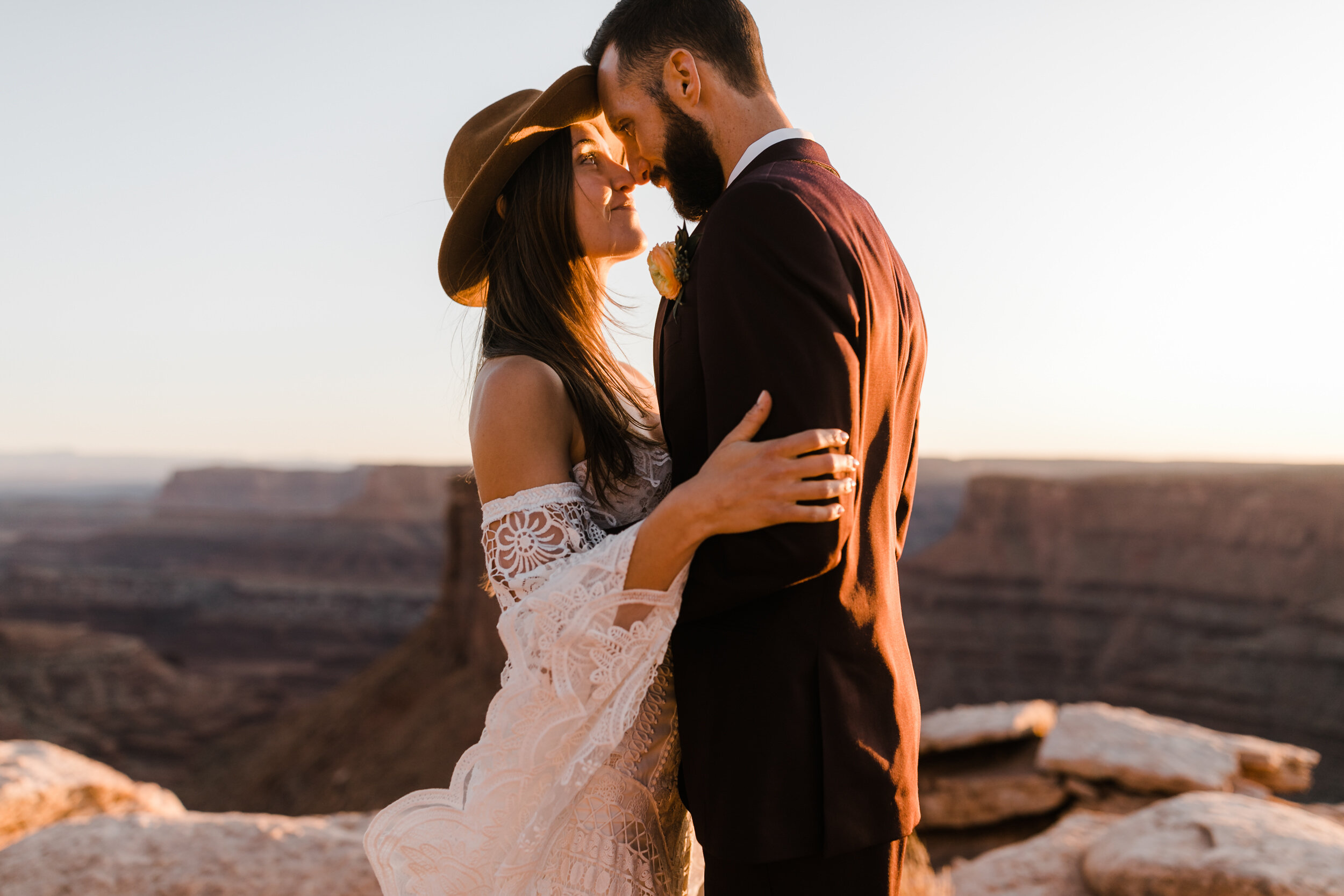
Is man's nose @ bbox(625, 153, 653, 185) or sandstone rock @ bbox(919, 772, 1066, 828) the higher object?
man's nose @ bbox(625, 153, 653, 185)

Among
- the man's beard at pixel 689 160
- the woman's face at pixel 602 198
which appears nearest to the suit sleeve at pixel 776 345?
the man's beard at pixel 689 160

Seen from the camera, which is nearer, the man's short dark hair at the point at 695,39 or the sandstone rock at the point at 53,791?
the man's short dark hair at the point at 695,39

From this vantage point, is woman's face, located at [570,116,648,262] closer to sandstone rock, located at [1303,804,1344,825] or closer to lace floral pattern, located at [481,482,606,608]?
lace floral pattern, located at [481,482,606,608]

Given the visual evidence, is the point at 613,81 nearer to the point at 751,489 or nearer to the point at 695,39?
the point at 695,39

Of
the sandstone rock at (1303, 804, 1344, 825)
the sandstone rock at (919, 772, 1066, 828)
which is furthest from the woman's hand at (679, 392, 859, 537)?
the sandstone rock at (919, 772, 1066, 828)

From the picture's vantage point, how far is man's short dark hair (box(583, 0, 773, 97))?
1391 millimetres

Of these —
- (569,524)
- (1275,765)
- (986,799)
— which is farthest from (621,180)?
(986,799)

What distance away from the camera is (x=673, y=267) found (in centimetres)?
135

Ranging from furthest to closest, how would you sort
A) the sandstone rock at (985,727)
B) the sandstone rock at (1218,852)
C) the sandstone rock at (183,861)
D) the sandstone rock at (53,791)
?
the sandstone rock at (985,727) < the sandstone rock at (53,791) < the sandstone rock at (1218,852) < the sandstone rock at (183,861)

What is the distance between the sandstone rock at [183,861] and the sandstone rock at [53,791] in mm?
488

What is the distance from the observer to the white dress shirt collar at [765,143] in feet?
4.51

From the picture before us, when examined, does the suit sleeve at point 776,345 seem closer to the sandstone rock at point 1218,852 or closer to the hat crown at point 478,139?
the hat crown at point 478,139

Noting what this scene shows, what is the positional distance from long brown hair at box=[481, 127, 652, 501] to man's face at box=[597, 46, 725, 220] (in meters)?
0.19

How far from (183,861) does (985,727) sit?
7961mm
